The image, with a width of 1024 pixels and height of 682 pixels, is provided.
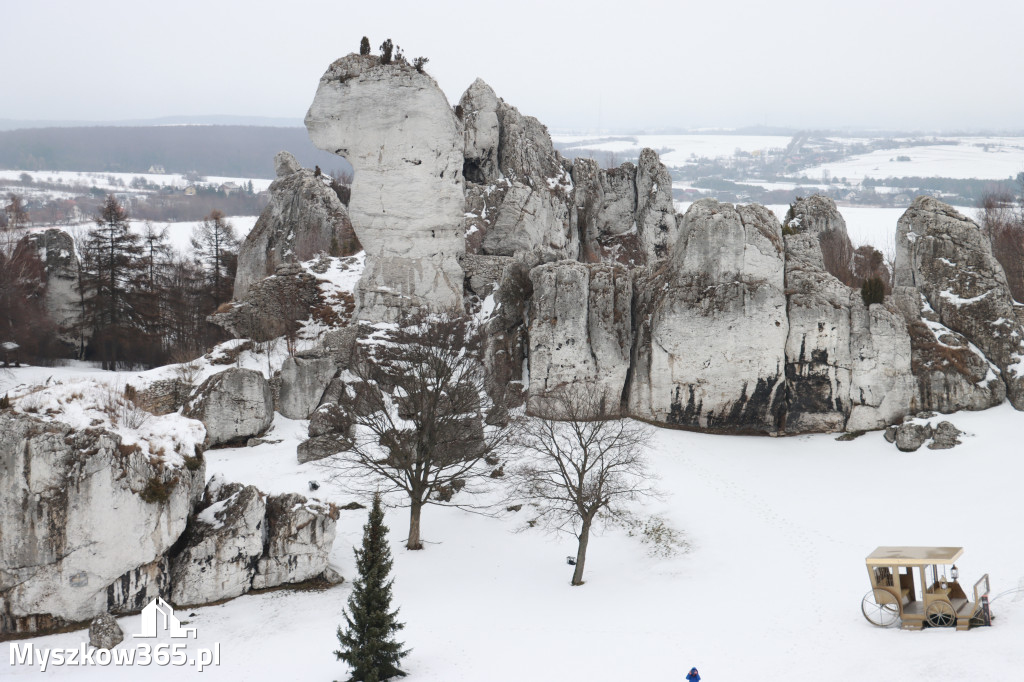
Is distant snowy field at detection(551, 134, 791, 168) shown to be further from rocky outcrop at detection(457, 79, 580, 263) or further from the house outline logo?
the house outline logo

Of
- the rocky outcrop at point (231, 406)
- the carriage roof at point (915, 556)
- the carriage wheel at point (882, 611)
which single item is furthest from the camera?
the rocky outcrop at point (231, 406)

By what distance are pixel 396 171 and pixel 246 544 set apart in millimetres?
19517

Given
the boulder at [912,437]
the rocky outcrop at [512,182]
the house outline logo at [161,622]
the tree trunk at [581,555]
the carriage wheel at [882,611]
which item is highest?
the rocky outcrop at [512,182]

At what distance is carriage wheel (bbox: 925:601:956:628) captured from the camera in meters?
15.7

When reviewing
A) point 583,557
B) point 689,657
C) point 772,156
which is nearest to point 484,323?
point 583,557

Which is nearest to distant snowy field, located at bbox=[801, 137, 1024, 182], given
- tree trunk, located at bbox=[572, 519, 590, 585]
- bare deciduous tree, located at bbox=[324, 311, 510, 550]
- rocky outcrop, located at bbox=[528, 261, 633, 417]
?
rocky outcrop, located at bbox=[528, 261, 633, 417]

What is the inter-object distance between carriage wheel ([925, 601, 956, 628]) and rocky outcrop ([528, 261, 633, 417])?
15246 millimetres

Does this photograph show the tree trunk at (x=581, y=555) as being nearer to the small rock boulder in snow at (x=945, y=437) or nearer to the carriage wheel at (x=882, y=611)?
the carriage wheel at (x=882, y=611)

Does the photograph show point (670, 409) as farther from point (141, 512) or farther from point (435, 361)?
point (141, 512)

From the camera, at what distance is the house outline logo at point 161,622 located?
18.4 metres

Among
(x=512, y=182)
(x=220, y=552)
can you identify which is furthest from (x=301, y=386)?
(x=512, y=182)

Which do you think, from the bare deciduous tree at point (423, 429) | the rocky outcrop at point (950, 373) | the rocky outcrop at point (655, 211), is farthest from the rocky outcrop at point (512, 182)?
the rocky outcrop at point (950, 373)

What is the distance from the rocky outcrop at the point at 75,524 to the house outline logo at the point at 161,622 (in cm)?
51

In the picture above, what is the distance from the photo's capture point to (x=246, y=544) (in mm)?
20297
